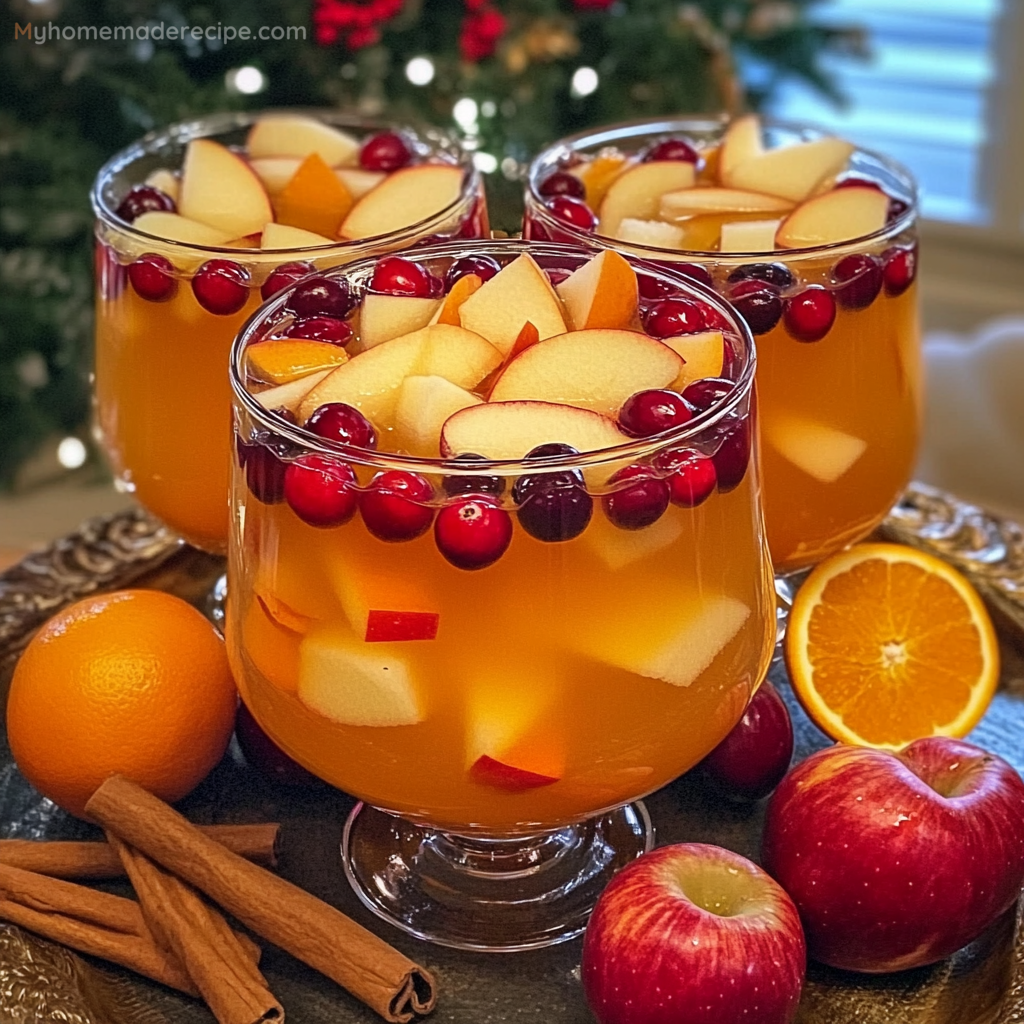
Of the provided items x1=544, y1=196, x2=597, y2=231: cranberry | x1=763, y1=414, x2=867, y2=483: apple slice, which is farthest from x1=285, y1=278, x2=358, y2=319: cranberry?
x1=763, y1=414, x2=867, y2=483: apple slice

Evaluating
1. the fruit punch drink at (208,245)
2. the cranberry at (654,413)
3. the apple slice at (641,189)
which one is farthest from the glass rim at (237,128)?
the cranberry at (654,413)

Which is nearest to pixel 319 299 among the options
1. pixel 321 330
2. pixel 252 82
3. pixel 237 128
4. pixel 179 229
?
pixel 321 330

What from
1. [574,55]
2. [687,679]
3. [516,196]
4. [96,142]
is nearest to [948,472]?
[574,55]

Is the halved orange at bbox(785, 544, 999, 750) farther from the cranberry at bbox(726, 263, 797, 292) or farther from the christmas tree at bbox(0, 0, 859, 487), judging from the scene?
the christmas tree at bbox(0, 0, 859, 487)

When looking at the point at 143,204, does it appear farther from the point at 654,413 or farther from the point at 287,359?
the point at 654,413

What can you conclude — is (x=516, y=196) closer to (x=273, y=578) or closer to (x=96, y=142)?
(x=273, y=578)
